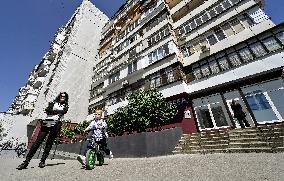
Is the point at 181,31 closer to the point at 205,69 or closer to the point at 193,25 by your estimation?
the point at 193,25

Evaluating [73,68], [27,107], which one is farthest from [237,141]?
[27,107]

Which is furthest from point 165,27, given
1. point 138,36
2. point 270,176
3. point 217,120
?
point 270,176

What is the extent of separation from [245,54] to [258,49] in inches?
40.0

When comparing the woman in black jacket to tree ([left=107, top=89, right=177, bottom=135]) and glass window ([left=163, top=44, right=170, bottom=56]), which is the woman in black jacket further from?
glass window ([left=163, top=44, right=170, bottom=56])

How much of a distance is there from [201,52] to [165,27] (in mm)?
5733

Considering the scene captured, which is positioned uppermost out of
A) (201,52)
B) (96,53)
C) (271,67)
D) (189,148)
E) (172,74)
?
(96,53)

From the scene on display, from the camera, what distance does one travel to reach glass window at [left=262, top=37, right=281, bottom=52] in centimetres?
1444

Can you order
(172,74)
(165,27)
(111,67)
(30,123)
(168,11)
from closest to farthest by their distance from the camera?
(172,74)
(165,27)
(168,11)
(111,67)
(30,123)

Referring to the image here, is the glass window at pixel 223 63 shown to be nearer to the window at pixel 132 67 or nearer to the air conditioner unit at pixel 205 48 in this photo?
the air conditioner unit at pixel 205 48

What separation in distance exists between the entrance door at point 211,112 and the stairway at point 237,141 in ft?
13.7

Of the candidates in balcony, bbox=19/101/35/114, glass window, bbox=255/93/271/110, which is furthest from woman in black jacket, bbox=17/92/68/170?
balcony, bbox=19/101/35/114

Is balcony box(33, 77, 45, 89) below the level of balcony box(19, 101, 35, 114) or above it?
above

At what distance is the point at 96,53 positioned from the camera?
41.7 m

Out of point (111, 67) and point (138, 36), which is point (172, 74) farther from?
point (111, 67)
